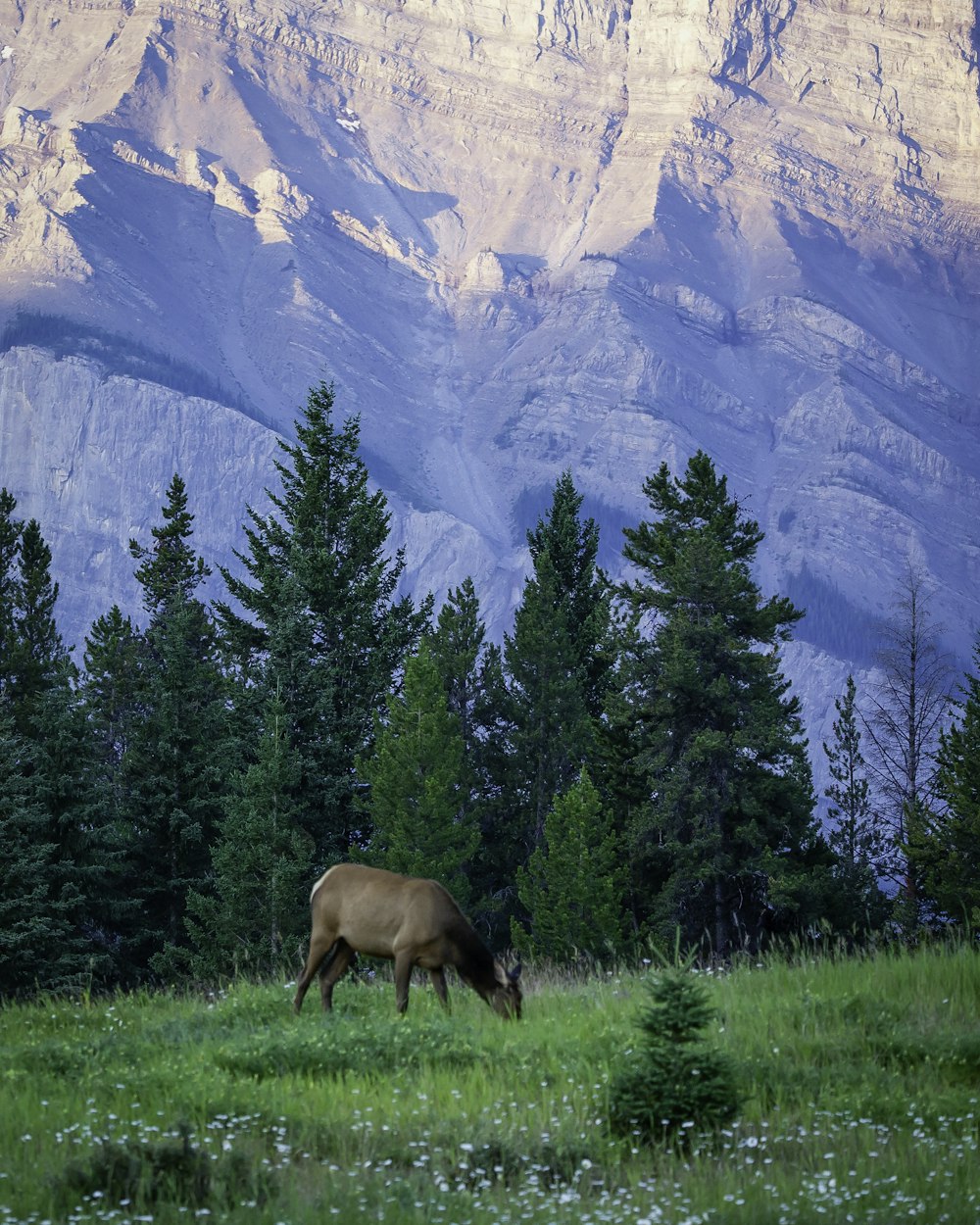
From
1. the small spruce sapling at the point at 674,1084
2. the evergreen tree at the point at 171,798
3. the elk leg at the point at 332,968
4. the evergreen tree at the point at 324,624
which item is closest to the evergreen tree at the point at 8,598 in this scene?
the evergreen tree at the point at 171,798

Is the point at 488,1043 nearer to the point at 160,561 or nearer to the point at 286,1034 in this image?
the point at 286,1034

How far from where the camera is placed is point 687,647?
3931 centimetres

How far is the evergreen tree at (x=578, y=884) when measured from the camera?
37531 mm

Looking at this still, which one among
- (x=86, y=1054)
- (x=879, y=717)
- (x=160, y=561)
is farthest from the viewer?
(x=160, y=561)

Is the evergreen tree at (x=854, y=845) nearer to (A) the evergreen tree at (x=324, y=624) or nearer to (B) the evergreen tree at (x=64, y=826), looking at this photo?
(A) the evergreen tree at (x=324, y=624)

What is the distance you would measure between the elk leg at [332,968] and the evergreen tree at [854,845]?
28.3 meters

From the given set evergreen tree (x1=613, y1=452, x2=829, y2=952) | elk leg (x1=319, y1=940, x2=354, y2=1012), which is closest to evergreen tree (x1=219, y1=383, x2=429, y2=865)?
evergreen tree (x1=613, y1=452, x2=829, y2=952)

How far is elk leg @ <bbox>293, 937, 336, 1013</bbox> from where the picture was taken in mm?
12242

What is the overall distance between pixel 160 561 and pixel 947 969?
5427cm

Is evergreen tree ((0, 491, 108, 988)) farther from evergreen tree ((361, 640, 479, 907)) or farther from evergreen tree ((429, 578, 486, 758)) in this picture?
evergreen tree ((429, 578, 486, 758))

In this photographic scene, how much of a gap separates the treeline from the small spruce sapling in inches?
861

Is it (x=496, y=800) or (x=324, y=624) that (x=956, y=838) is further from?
(x=324, y=624)

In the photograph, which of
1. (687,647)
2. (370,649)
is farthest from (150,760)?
(687,647)

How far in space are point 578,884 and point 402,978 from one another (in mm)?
26240
